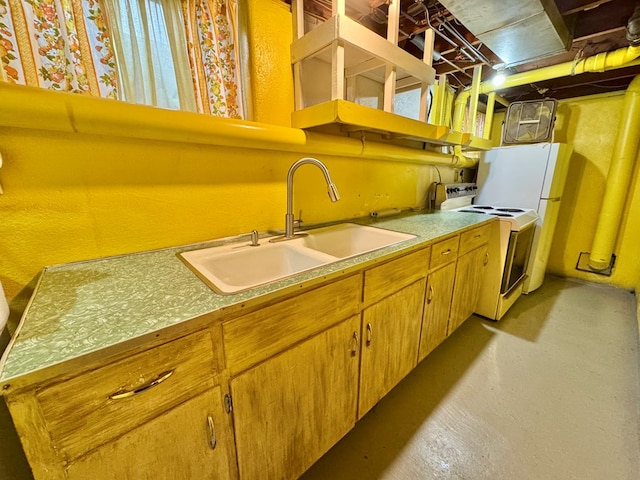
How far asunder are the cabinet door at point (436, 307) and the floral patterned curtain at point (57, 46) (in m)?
1.66

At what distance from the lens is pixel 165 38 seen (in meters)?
1.01

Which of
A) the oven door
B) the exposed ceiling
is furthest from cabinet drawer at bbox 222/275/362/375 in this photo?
the oven door

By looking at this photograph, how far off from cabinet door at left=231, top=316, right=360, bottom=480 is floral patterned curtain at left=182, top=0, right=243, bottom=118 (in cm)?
109

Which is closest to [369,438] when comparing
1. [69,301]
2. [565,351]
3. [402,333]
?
[402,333]

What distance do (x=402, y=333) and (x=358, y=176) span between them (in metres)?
1.03

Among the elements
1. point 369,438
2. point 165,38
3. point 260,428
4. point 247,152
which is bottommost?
point 369,438

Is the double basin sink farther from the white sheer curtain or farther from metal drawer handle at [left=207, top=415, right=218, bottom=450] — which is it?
the white sheer curtain

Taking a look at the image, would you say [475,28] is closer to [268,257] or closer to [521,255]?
[268,257]

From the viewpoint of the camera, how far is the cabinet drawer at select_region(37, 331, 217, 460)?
0.46 metres

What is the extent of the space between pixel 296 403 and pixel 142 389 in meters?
0.49

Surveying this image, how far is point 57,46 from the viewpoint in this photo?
2.70 ft

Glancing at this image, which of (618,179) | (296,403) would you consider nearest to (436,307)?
(296,403)

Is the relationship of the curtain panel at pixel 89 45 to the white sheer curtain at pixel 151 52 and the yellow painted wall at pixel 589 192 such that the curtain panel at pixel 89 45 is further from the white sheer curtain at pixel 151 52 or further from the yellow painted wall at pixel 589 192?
the yellow painted wall at pixel 589 192

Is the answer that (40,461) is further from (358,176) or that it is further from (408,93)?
(408,93)
